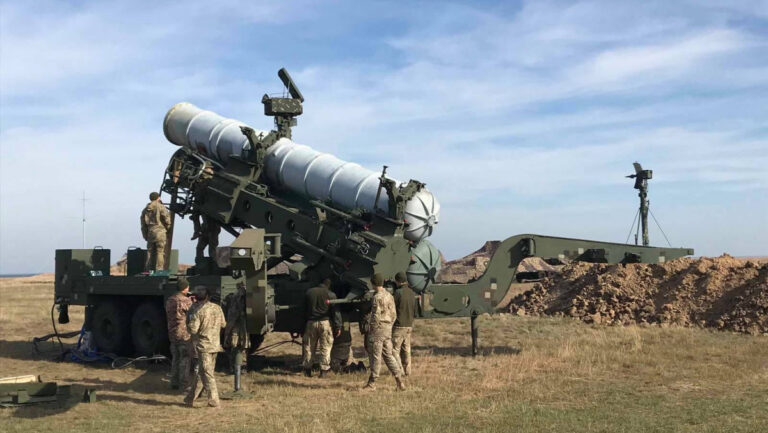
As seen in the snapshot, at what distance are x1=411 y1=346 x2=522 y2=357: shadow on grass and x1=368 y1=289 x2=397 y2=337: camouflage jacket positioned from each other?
3.71 meters

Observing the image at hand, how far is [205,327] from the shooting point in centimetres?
1024

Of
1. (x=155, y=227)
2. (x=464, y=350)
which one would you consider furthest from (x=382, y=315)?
(x=155, y=227)

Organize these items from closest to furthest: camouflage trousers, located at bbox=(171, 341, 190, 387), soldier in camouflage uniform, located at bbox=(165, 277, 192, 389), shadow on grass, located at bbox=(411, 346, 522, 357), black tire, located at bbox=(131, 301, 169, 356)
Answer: soldier in camouflage uniform, located at bbox=(165, 277, 192, 389), camouflage trousers, located at bbox=(171, 341, 190, 387), black tire, located at bbox=(131, 301, 169, 356), shadow on grass, located at bbox=(411, 346, 522, 357)

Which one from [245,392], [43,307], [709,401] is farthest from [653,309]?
[43,307]

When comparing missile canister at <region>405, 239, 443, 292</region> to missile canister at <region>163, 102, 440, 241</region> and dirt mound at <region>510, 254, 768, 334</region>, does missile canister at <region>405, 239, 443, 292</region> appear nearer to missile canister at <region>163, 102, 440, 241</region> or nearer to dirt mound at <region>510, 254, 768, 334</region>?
missile canister at <region>163, 102, 440, 241</region>

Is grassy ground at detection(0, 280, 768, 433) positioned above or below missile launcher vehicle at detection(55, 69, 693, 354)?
below

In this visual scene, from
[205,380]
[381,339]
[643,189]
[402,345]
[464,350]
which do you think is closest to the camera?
[205,380]

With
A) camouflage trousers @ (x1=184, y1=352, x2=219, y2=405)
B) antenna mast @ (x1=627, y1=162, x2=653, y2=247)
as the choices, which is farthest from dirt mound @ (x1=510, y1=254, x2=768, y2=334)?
camouflage trousers @ (x1=184, y1=352, x2=219, y2=405)

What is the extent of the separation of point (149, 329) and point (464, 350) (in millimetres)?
5907

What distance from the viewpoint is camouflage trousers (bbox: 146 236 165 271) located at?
50.3 ft

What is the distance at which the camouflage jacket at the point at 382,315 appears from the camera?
11383 mm

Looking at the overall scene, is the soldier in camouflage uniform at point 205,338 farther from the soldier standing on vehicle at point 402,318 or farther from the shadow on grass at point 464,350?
the shadow on grass at point 464,350

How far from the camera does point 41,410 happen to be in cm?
1005

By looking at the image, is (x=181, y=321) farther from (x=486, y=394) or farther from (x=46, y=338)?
(x=46, y=338)
